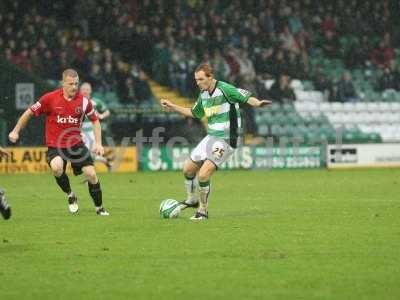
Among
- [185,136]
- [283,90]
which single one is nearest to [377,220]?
[185,136]

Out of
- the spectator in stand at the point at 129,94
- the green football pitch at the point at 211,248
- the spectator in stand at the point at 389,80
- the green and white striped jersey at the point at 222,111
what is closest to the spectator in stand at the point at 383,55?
the spectator in stand at the point at 389,80

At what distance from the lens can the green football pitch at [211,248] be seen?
27.7 feet

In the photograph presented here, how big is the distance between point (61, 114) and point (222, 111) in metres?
2.48

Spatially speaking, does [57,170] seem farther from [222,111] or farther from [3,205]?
[3,205]

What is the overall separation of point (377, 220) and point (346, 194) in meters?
5.45

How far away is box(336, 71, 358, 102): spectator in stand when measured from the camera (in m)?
32.7

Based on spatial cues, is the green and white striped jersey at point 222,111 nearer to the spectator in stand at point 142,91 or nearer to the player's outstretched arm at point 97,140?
the player's outstretched arm at point 97,140

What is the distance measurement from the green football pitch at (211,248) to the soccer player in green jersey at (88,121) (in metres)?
2.81

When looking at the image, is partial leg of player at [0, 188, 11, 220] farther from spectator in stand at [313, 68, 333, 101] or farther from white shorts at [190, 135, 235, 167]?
spectator in stand at [313, 68, 333, 101]

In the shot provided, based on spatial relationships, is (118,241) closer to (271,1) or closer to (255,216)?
(255,216)

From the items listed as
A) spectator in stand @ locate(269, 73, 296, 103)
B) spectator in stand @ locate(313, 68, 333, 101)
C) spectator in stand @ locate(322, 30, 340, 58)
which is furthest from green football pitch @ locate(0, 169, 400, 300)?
spectator in stand @ locate(322, 30, 340, 58)

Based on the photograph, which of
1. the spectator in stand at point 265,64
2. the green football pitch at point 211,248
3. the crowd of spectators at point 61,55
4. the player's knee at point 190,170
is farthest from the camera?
the spectator in stand at point 265,64

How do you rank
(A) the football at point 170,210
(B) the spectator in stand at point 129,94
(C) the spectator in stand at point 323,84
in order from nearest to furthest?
(A) the football at point 170,210 < (B) the spectator in stand at point 129,94 < (C) the spectator in stand at point 323,84

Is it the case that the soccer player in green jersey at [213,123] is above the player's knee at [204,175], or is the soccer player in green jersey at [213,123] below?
above
